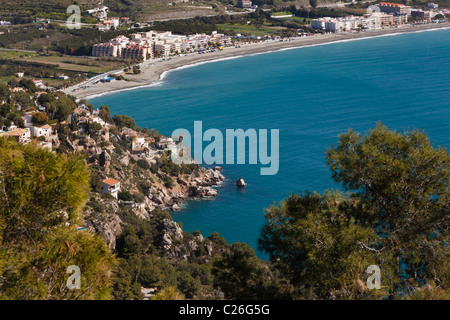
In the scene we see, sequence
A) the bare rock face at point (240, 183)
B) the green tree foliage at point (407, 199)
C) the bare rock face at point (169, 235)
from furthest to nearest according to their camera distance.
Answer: the bare rock face at point (240, 183) → the bare rock face at point (169, 235) → the green tree foliage at point (407, 199)

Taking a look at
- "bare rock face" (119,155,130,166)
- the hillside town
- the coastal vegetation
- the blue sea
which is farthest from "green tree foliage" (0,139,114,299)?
"bare rock face" (119,155,130,166)

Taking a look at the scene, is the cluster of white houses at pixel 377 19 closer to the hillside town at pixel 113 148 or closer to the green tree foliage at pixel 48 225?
the hillside town at pixel 113 148

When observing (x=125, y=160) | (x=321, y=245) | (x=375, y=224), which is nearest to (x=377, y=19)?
(x=125, y=160)

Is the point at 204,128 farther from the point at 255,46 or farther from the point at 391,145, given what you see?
the point at 255,46

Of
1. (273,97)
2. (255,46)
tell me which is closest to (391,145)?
(273,97)

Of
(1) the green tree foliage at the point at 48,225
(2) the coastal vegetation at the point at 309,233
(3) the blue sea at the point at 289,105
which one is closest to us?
(1) the green tree foliage at the point at 48,225

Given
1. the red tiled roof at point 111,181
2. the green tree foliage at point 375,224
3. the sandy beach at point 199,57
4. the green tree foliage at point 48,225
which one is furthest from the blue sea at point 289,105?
the green tree foliage at point 48,225

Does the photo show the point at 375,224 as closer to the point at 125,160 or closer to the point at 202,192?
the point at 202,192
